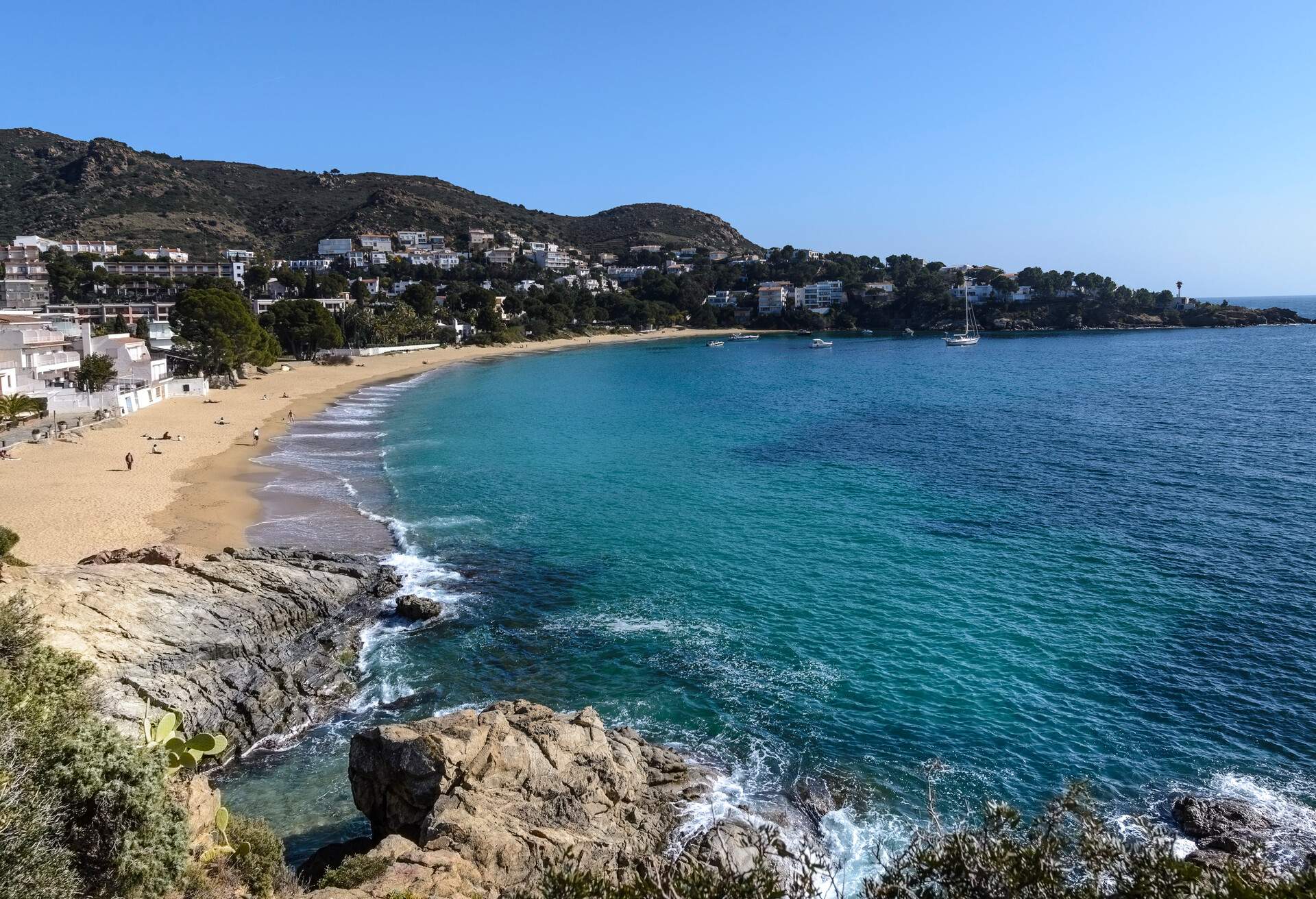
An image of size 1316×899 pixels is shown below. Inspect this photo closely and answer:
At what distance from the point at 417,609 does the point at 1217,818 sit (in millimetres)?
19847

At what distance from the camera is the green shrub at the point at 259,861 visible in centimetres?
1105

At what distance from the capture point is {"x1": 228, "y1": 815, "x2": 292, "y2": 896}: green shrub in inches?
435

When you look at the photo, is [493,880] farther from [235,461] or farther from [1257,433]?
[1257,433]

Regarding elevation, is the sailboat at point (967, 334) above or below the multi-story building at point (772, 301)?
below

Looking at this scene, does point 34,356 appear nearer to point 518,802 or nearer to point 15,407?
point 15,407

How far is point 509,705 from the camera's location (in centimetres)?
1662

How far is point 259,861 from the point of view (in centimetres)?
1143

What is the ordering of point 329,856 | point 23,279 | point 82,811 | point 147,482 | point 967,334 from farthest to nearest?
point 967,334, point 23,279, point 147,482, point 329,856, point 82,811

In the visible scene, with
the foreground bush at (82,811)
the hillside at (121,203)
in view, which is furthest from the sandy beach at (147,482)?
the hillside at (121,203)

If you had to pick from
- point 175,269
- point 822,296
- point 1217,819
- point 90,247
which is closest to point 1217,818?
point 1217,819

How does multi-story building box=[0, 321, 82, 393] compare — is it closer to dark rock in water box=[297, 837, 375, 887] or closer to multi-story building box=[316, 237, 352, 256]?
dark rock in water box=[297, 837, 375, 887]

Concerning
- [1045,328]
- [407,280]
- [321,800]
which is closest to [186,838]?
[321,800]

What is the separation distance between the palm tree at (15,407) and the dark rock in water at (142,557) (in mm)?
23156

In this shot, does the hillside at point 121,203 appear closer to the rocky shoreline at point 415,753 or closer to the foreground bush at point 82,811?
the rocky shoreline at point 415,753
